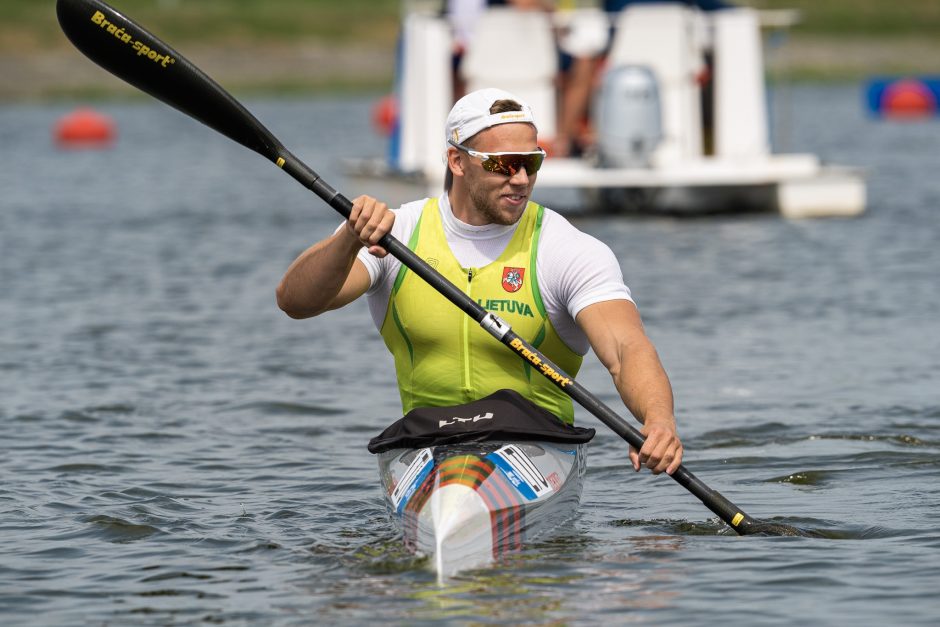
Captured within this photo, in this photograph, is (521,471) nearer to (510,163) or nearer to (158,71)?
(510,163)

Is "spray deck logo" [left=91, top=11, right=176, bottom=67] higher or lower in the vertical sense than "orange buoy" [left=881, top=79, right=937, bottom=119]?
lower

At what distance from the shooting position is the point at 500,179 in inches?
242

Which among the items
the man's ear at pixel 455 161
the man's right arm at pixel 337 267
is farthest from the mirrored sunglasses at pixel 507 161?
A: the man's right arm at pixel 337 267

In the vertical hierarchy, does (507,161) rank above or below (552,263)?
above

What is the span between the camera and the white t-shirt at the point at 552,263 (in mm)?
6145

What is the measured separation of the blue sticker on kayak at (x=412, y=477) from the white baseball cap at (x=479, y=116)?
3.70 feet

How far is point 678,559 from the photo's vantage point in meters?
6.24

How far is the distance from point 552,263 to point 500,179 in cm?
36

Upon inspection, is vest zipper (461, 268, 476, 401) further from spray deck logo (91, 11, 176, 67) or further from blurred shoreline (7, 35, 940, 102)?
blurred shoreline (7, 35, 940, 102)

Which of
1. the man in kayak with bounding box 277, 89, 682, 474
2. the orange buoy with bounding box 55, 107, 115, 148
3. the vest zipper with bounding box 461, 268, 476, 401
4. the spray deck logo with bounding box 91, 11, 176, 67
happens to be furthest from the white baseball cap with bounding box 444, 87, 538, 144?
the orange buoy with bounding box 55, 107, 115, 148

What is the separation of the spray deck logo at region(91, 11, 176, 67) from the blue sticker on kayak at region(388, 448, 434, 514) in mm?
1922

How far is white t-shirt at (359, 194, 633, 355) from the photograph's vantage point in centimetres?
614

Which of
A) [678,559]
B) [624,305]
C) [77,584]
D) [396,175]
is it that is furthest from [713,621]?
[396,175]

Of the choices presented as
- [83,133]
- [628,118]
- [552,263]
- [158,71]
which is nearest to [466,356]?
[552,263]
